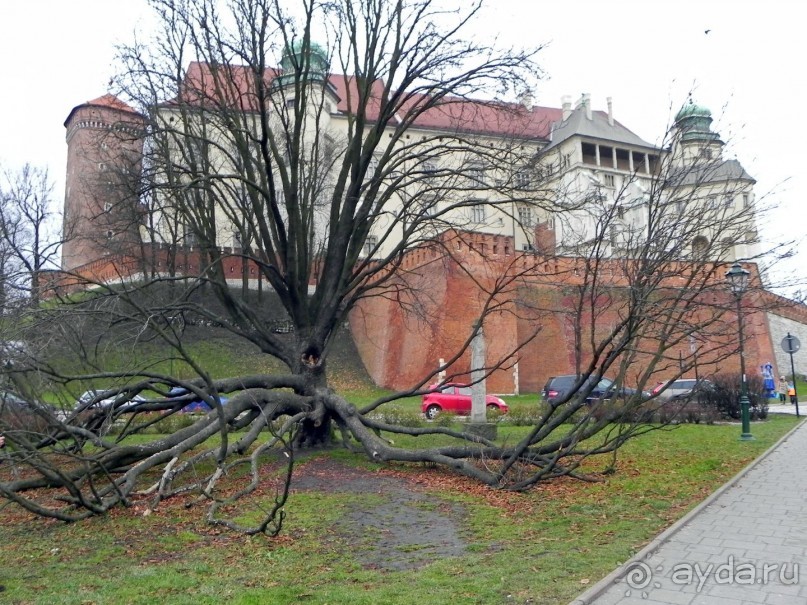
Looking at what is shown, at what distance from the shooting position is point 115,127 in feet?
41.3

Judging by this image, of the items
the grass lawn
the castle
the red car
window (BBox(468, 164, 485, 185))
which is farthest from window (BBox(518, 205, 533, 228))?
the red car

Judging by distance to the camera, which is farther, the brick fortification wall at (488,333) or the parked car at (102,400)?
the brick fortification wall at (488,333)

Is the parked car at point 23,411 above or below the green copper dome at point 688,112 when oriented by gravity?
below

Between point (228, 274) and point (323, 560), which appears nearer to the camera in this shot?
point (323, 560)

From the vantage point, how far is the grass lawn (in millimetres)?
5109

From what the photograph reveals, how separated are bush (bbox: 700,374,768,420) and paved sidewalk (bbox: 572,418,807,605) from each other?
12372mm

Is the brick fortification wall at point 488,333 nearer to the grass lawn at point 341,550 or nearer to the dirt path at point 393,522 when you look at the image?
the dirt path at point 393,522

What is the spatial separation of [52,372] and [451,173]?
746 cm

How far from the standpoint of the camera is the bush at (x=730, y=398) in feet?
67.1

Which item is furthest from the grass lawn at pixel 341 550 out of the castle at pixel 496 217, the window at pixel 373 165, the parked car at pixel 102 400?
the window at pixel 373 165

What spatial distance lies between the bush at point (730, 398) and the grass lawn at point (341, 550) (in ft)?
36.9

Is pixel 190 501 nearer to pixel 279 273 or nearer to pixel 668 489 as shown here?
pixel 279 273

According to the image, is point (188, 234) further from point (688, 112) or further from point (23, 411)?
point (688, 112)

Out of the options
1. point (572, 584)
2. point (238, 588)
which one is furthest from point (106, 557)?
point (572, 584)
